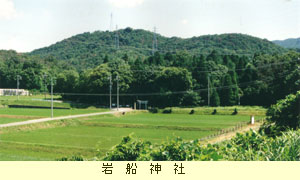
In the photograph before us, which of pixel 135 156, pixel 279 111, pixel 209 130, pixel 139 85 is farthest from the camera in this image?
pixel 139 85

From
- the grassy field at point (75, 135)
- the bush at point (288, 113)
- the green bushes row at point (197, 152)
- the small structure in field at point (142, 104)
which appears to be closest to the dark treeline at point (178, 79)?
the small structure in field at point (142, 104)

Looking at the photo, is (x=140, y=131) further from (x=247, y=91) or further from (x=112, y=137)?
(x=247, y=91)

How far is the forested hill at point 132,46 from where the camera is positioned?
7044 centimetres

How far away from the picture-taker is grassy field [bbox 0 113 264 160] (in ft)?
65.2

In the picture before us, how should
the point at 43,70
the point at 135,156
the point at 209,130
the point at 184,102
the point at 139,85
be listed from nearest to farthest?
the point at 135,156 < the point at 209,130 < the point at 184,102 < the point at 139,85 < the point at 43,70

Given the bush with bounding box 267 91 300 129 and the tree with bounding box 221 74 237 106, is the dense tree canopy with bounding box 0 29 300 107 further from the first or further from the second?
the bush with bounding box 267 91 300 129

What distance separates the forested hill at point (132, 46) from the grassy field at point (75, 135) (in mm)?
35235

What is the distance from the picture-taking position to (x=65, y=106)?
2029 inches

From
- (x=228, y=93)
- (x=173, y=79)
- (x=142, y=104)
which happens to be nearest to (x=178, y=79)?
(x=173, y=79)

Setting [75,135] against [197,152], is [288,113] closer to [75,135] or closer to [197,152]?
[197,152]

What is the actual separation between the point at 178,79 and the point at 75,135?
26.0 meters

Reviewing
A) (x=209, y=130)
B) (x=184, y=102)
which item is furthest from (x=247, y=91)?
(x=209, y=130)
